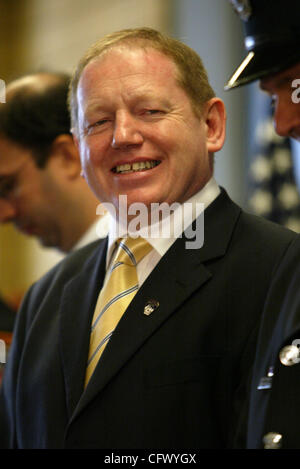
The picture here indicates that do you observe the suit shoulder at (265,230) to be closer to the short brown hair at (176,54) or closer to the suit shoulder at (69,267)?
the short brown hair at (176,54)

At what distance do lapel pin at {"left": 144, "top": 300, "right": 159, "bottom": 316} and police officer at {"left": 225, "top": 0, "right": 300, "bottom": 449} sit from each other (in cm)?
21

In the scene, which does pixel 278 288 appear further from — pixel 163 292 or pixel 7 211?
pixel 7 211

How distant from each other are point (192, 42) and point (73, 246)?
2.33m

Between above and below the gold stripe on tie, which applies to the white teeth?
above

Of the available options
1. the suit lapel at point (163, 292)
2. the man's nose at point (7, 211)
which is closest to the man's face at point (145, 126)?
the suit lapel at point (163, 292)

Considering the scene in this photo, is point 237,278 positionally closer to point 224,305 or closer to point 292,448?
point 224,305

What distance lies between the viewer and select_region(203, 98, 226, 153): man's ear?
5.21ft

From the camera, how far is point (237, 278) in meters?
1.44

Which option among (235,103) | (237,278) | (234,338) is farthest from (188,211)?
(235,103)

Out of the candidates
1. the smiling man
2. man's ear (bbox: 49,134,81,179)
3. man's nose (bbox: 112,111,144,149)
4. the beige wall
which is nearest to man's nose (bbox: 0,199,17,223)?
man's ear (bbox: 49,134,81,179)

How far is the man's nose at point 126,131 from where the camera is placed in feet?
4.85

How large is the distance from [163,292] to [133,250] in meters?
0.14

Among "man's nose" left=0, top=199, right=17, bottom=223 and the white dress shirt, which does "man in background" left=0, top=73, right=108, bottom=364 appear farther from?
the white dress shirt

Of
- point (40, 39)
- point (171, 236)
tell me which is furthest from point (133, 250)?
point (40, 39)
